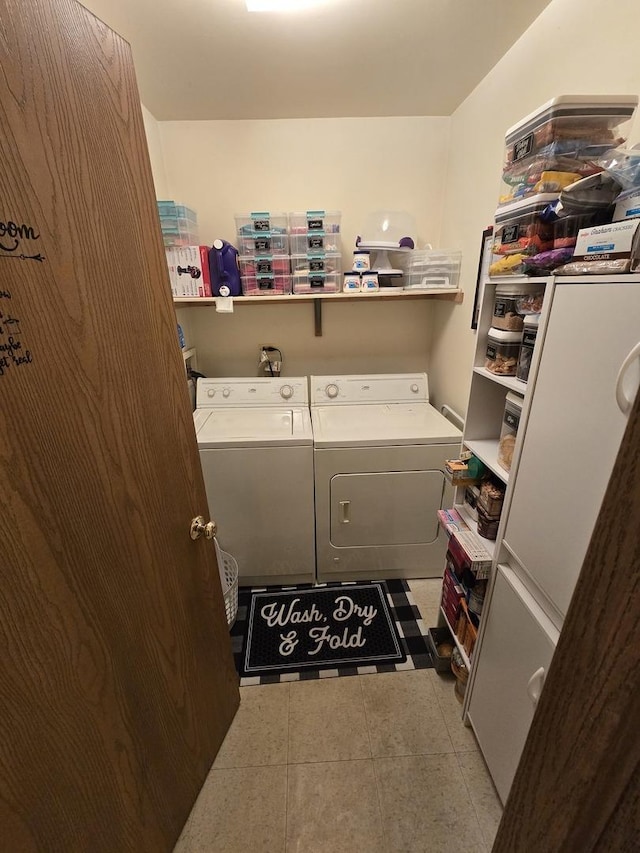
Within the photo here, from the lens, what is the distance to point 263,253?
6.50ft

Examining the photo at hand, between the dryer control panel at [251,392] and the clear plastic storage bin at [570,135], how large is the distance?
5.06 feet

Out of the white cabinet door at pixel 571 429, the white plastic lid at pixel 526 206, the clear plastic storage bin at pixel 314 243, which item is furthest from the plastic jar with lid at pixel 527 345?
the clear plastic storage bin at pixel 314 243

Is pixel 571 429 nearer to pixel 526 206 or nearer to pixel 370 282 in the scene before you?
pixel 526 206

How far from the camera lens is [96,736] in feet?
2.37

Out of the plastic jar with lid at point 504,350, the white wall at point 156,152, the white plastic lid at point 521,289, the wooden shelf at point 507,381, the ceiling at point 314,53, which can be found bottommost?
the wooden shelf at point 507,381

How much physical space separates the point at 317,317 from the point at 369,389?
60cm

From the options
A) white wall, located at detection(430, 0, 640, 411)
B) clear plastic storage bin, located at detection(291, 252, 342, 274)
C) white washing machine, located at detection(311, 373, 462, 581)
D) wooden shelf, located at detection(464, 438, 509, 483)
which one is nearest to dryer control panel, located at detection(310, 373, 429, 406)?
white washing machine, located at detection(311, 373, 462, 581)

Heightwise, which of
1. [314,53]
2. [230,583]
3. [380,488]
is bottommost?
[230,583]

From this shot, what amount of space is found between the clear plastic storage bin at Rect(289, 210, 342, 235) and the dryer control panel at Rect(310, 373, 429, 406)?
2.80 feet

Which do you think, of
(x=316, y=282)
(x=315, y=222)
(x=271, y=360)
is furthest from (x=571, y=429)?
(x=271, y=360)

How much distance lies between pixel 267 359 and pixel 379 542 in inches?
54.8

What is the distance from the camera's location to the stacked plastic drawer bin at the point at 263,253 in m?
1.95

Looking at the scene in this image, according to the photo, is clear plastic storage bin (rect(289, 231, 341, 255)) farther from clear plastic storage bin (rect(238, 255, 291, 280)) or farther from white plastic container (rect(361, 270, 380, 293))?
white plastic container (rect(361, 270, 380, 293))

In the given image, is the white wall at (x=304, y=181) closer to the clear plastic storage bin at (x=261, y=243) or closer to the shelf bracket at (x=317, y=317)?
the shelf bracket at (x=317, y=317)
